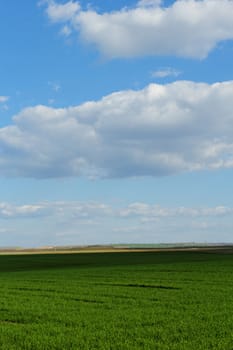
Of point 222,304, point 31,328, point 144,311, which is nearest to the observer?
point 31,328

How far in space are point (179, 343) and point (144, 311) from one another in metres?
7.19

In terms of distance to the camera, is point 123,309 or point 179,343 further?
point 123,309

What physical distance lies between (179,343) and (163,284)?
68.2 feet

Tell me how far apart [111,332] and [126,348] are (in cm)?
254

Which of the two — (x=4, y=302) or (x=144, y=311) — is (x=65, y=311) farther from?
(x=4, y=302)

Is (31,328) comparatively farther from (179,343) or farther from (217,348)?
(217,348)

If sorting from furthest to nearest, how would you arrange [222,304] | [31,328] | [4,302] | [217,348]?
[4,302] < [222,304] < [31,328] < [217,348]

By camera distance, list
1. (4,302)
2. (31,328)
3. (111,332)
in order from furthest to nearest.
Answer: (4,302) < (31,328) < (111,332)

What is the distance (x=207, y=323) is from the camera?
2003 centimetres

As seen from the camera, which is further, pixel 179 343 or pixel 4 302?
pixel 4 302

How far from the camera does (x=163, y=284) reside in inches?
1460

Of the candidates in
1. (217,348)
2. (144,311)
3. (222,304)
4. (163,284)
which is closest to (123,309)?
(144,311)

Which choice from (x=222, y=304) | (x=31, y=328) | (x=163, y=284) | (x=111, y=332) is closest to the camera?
(x=111, y=332)

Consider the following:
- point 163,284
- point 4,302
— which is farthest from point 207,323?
point 163,284
